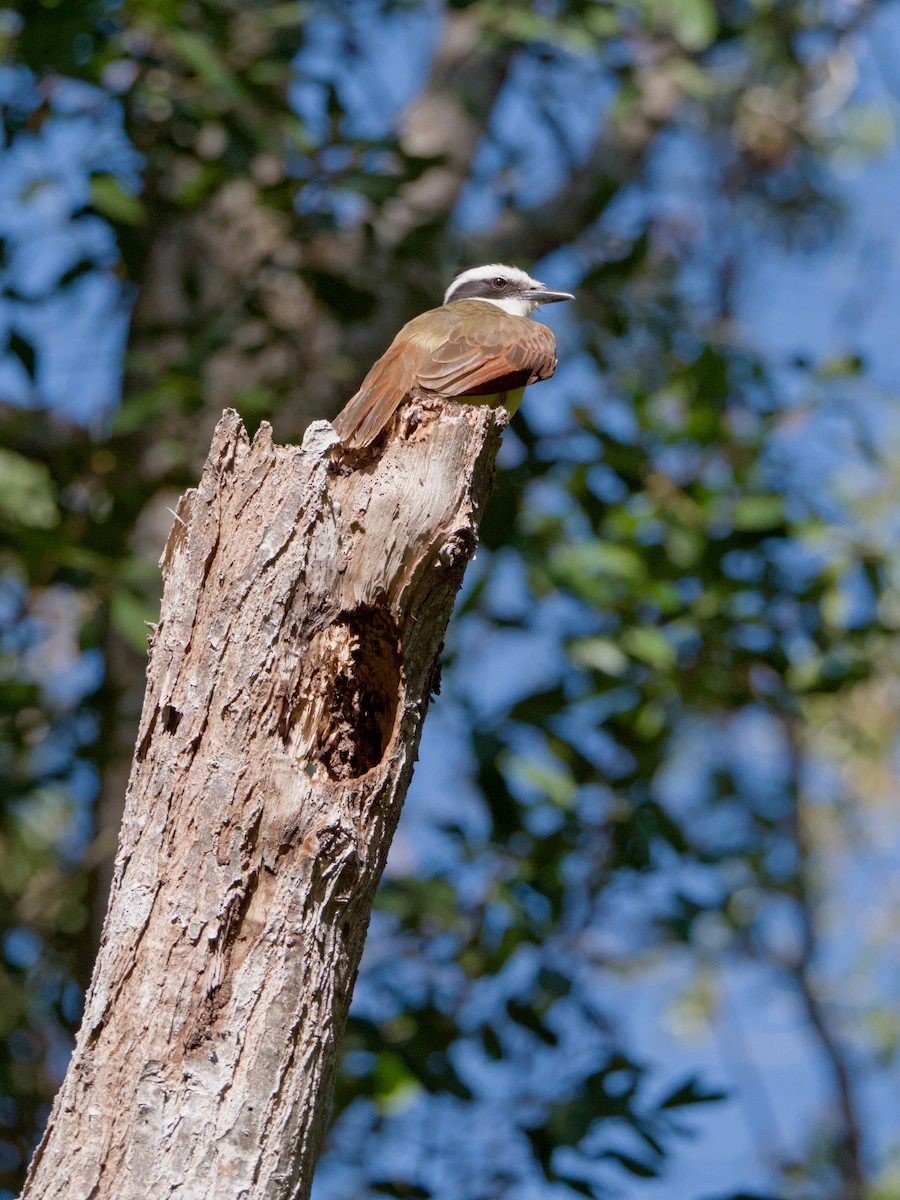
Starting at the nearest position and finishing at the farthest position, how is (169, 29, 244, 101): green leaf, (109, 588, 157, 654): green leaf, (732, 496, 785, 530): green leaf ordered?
(169, 29, 244, 101): green leaf, (109, 588, 157, 654): green leaf, (732, 496, 785, 530): green leaf

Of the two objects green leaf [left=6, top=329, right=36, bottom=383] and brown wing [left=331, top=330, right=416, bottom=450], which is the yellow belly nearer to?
brown wing [left=331, top=330, right=416, bottom=450]

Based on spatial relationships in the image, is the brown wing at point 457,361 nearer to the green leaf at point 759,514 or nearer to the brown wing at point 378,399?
the brown wing at point 378,399

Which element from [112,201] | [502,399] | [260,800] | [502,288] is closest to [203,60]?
[112,201]

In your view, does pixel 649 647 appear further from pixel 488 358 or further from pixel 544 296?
pixel 488 358

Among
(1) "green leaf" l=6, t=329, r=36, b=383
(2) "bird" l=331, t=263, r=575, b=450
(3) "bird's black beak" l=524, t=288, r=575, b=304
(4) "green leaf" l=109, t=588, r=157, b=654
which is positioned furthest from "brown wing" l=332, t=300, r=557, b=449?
(1) "green leaf" l=6, t=329, r=36, b=383

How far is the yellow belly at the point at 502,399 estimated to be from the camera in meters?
3.95

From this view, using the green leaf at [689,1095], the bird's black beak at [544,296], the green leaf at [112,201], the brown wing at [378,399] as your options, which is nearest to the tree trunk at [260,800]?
Result: the brown wing at [378,399]

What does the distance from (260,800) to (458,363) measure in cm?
170

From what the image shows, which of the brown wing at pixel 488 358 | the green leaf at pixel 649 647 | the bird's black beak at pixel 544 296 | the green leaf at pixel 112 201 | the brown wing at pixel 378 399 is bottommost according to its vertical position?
the brown wing at pixel 378 399

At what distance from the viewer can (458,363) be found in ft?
12.2

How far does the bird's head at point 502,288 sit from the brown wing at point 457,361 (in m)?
1.09

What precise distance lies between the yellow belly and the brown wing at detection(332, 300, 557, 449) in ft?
0.32

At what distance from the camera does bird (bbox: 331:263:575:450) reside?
346 cm

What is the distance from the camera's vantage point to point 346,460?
2646 millimetres
